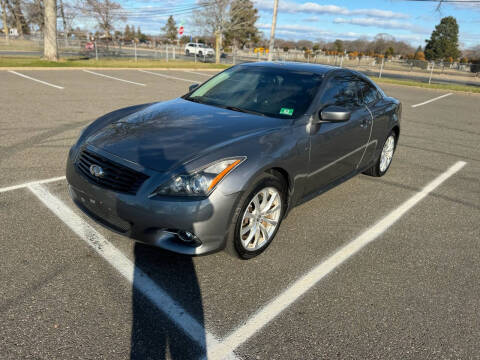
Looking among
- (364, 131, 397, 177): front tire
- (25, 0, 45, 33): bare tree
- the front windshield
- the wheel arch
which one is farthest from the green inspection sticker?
(25, 0, 45, 33): bare tree

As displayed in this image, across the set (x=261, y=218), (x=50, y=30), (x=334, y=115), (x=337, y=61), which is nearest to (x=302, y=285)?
(x=261, y=218)

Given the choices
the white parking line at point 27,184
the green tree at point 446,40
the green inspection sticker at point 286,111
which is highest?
the green tree at point 446,40

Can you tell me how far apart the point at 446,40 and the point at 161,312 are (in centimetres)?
6822

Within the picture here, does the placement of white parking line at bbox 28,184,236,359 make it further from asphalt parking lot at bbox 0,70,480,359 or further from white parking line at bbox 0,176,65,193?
white parking line at bbox 0,176,65,193

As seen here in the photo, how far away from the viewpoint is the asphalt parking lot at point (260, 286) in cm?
227

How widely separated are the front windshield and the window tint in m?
0.15

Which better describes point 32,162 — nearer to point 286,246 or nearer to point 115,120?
point 115,120

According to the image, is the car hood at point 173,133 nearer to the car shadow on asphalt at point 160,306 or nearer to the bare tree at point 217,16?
the car shadow on asphalt at point 160,306

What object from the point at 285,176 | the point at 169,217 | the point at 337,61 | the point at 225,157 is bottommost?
the point at 169,217

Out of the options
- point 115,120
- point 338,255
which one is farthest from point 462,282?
point 115,120

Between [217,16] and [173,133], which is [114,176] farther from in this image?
[217,16]

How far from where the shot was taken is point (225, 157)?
279 cm

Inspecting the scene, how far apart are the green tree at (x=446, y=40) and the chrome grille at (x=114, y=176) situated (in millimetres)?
66459

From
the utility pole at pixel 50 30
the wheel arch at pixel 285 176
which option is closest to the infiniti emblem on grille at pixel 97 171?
the wheel arch at pixel 285 176
